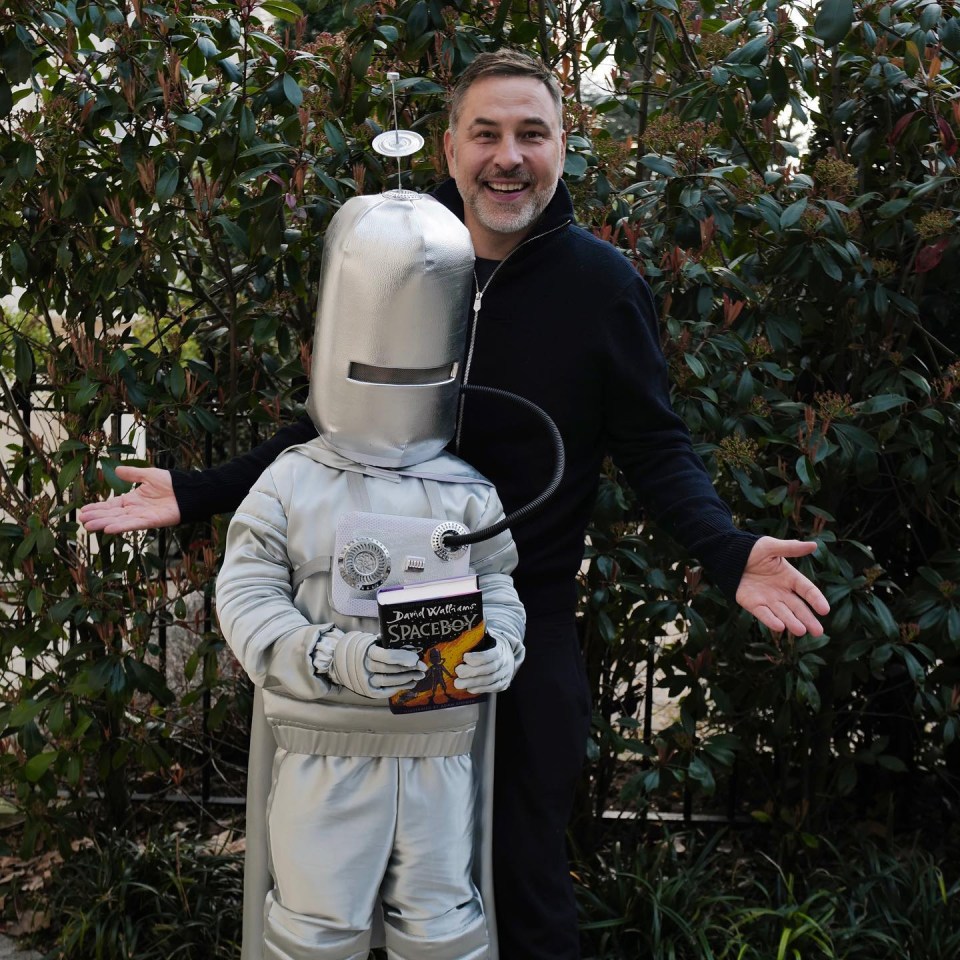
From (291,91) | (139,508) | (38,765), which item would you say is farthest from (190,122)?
(38,765)

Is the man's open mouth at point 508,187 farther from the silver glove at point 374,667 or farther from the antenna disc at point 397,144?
the silver glove at point 374,667

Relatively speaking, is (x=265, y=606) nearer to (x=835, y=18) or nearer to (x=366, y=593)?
(x=366, y=593)

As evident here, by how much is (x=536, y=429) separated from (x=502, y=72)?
746 millimetres

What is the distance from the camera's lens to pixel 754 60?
311 cm

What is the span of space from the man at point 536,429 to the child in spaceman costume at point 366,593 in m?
0.30

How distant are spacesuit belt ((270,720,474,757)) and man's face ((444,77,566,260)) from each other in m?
1.06

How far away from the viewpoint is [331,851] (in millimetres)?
2174

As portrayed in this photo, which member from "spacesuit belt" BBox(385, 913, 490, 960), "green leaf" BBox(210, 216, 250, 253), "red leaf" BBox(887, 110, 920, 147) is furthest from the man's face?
"spacesuit belt" BBox(385, 913, 490, 960)

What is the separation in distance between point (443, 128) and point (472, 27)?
A: 295 millimetres

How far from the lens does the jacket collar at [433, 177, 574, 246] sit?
8.69ft

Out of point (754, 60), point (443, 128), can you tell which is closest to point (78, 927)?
point (443, 128)

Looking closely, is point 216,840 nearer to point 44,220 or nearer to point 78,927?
point 78,927

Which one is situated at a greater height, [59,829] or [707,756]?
[707,756]

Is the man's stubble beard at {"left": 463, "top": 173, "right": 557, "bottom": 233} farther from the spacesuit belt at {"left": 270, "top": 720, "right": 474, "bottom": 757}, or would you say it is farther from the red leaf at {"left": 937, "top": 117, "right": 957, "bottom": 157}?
the red leaf at {"left": 937, "top": 117, "right": 957, "bottom": 157}
